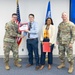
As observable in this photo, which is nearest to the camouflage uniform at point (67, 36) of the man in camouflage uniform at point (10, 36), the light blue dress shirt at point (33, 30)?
the light blue dress shirt at point (33, 30)

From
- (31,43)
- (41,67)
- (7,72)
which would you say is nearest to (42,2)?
(31,43)

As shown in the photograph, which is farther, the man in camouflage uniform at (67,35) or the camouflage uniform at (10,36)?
the camouflage uniform at (10,36)

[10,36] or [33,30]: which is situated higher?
[33,30]

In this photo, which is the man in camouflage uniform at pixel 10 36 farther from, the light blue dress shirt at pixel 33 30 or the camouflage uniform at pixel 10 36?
the light blue dress shirt at pixel 33 30

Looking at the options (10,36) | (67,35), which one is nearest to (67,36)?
(67,35)

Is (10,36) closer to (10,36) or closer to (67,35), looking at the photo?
(10,36)

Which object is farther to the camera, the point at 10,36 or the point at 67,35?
the point at 10,36

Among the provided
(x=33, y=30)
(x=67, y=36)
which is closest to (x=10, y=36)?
(x=33, y=30)

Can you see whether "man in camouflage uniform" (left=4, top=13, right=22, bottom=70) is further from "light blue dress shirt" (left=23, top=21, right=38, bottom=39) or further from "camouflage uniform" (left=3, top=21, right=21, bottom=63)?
"light blue dress shirt" (left=23, top=21, right=38, bottom=39)

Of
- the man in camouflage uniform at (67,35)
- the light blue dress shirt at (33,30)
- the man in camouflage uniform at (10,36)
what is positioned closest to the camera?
the man in camouflage uniform at (67,35)

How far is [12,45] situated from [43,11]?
1507 mm

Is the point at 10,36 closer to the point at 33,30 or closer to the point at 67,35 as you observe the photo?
the point at 33,30

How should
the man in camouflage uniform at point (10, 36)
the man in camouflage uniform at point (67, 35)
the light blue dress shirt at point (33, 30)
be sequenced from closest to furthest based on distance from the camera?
the man in camouflage uniform at point (67, 35), the man in camouflage uniform at point (10, 36), the light blue dress shirt at point (33, 30)

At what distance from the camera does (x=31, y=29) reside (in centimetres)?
443
